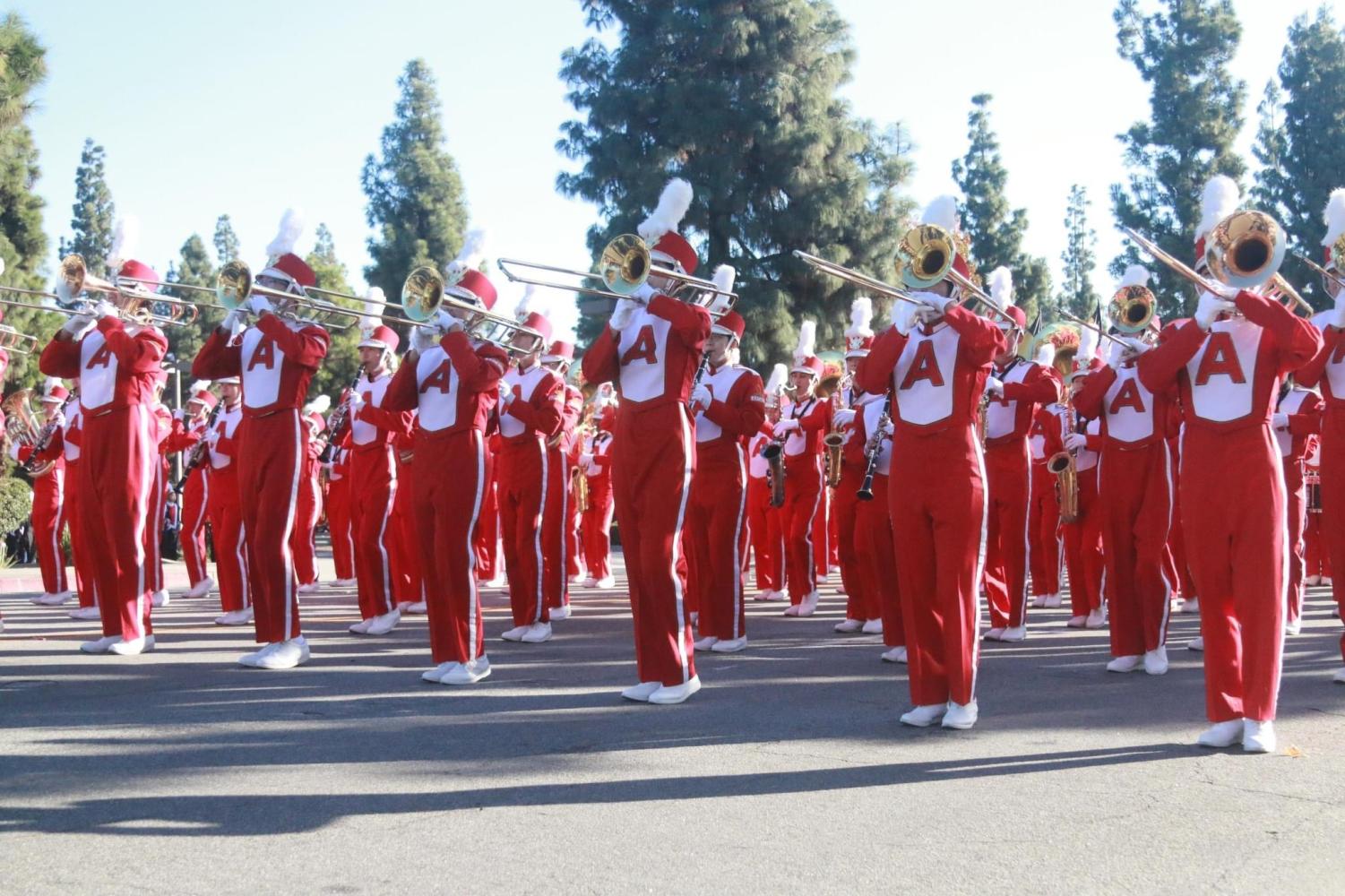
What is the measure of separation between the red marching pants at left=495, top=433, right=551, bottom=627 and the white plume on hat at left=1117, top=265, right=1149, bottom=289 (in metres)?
4.71

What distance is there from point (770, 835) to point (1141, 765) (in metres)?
2.01

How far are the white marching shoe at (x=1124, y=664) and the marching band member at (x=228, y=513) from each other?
21.2ft

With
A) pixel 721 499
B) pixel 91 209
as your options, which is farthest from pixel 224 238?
pixel 721 499

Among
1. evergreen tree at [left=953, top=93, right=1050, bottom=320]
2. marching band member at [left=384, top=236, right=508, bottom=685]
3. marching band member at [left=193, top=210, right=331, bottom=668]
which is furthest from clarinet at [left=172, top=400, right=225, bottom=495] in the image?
evergreen tree at [left=953, top=93, right=1050, bottom=320]

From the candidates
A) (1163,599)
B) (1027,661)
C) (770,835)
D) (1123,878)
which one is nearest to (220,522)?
(1027,661)

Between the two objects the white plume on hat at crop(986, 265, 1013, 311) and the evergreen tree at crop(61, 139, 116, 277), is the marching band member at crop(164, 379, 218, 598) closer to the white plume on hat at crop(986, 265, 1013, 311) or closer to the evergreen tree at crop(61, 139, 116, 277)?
the white plume on hat at crop(986, 265, 1013, 311)

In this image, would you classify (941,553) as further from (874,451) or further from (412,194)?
(412,194)

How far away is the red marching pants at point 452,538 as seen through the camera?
796 centimetres

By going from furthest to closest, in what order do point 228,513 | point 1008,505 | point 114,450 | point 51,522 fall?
point 51,522 < point 228,513 < point 1008,505 < point 114,450

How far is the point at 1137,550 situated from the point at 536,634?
4.53 m

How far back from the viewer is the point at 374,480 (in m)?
11.5

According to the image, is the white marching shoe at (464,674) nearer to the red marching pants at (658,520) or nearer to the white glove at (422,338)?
the red marching pants at (658,520)

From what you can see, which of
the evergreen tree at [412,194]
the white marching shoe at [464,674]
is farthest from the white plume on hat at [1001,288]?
the evergreen tree at [412,194]

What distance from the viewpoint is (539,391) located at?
36.9 ft
